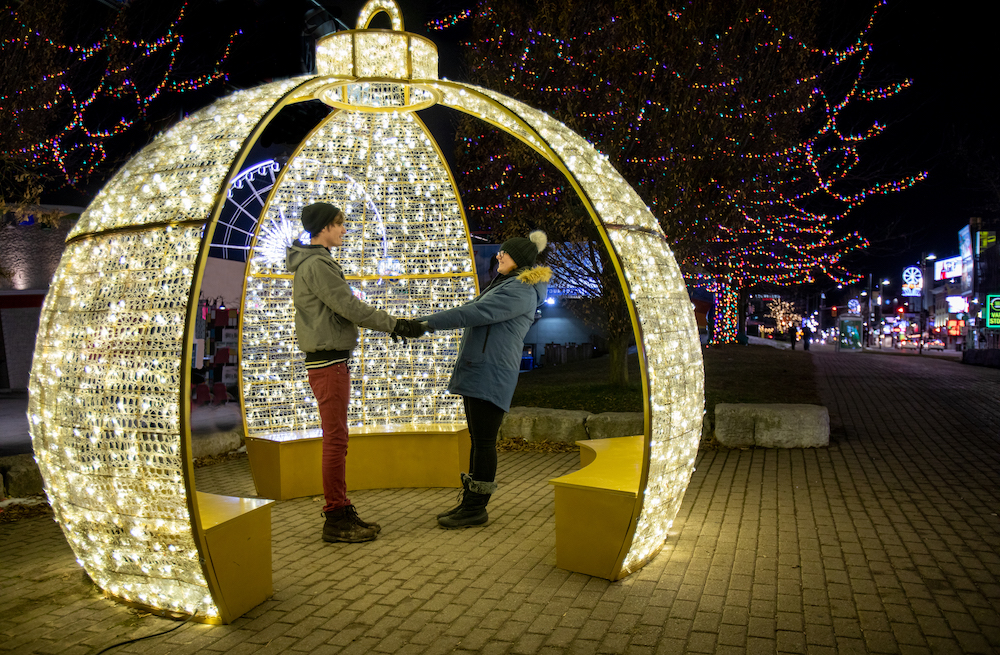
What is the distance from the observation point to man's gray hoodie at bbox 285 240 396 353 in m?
4.09

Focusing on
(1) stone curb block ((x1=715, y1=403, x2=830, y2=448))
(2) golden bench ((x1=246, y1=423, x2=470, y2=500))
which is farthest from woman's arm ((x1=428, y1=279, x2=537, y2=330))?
(1) stone curb block ((x1=715, y1=403, x2=830, y2=448))

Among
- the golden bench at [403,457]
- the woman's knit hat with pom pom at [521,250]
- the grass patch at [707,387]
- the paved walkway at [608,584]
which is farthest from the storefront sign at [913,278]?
the woman's knit hat with pom pom at [521,250]

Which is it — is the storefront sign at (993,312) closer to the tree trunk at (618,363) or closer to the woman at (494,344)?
the tree trunk at (618,363)

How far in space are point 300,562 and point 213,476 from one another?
2925mm

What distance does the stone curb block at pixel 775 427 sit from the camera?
7703 mm

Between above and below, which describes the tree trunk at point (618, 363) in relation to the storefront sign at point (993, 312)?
below

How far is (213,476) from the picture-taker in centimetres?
652

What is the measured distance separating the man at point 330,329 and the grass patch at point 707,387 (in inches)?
200

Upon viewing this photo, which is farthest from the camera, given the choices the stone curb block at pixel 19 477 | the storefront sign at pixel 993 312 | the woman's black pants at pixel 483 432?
the storefront sign at pixel 993 312

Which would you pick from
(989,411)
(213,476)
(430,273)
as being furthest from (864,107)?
(213,476)

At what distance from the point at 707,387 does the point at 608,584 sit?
9090mm

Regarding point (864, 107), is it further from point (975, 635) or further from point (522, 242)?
point (975, 635)

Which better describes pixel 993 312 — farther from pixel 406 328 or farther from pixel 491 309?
pixel 406 328

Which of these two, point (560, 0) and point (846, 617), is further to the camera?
point (560, 0)
